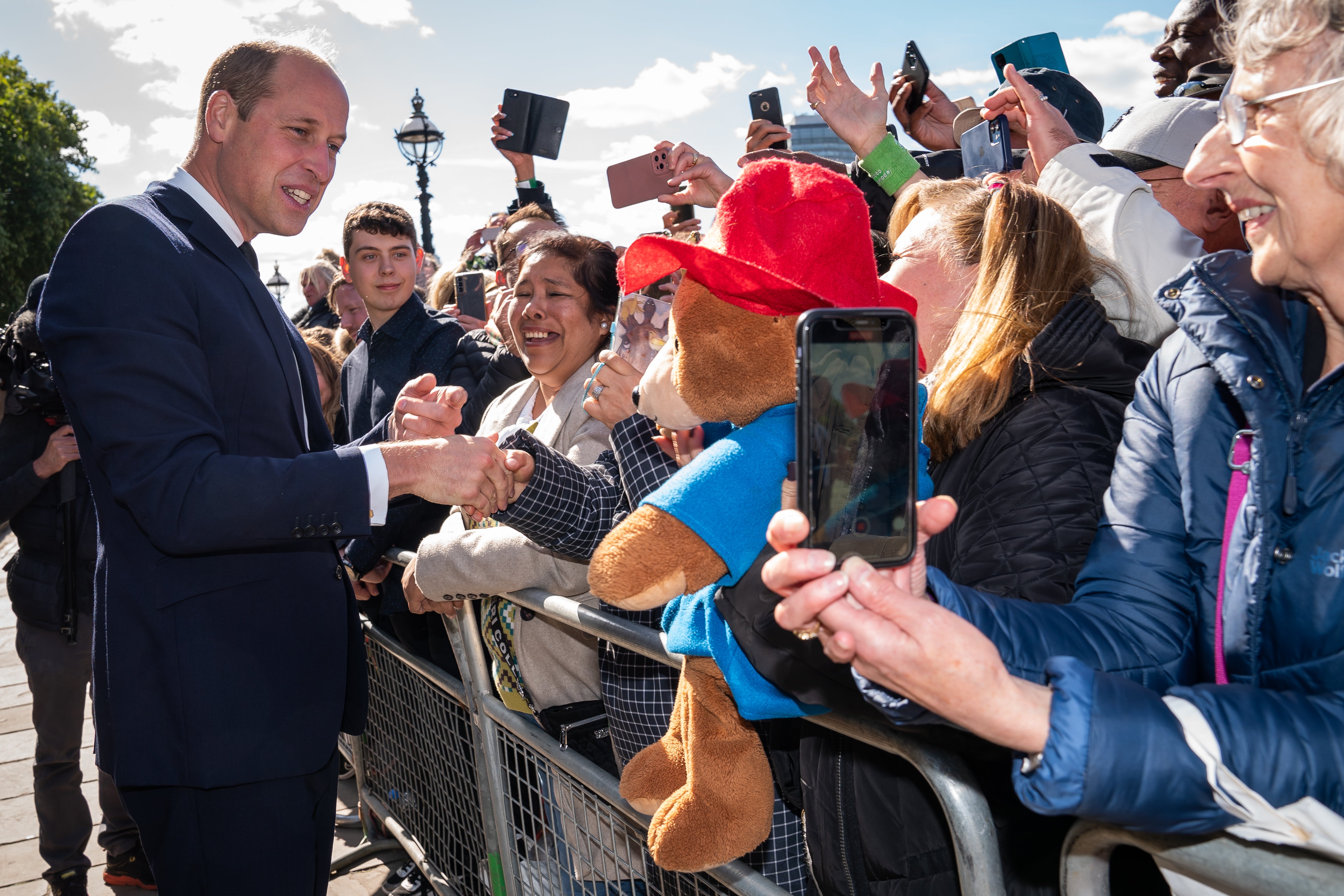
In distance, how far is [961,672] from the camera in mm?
920

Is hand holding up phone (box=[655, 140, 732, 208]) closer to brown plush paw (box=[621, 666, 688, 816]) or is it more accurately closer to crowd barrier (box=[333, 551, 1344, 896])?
crowd barrier (box=[333, 551, 1344, 896])

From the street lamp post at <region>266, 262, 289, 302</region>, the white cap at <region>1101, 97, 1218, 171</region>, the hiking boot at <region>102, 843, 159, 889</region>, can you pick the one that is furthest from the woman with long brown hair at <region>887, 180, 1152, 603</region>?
the street lamp post at <region>266, 262, 289, 302</region>

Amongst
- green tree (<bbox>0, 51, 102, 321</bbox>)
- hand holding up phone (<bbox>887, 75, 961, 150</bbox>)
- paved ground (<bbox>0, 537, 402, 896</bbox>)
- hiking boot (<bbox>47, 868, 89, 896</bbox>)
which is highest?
green tree (<bbox>0, 51, 102, 321</bbox>)

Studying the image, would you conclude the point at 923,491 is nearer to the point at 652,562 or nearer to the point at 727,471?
the point at 727,471

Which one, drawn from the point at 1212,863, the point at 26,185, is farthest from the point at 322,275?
the point at 26,185

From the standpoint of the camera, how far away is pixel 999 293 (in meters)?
1.59

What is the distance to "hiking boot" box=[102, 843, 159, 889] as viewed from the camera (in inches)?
147

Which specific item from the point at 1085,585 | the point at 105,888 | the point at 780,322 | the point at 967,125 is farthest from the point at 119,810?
the point at 967,125

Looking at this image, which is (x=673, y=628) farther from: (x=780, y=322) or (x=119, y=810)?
(x=119, y=810)

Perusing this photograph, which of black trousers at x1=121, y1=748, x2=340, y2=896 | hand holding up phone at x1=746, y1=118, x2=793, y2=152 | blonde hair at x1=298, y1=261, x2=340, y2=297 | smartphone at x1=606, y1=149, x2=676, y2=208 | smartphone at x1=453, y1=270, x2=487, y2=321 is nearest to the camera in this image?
black trousers at x1=121, y1=748, x2=340, y2=896

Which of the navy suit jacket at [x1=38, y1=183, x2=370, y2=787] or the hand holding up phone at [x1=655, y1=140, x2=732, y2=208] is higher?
the hand holding up phone at [x1=655, y1=140, x2=732, y2=208]

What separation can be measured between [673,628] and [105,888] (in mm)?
3636

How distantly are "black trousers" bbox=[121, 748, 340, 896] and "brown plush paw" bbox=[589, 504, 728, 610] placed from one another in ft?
3.97

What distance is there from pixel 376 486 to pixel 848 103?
6.91 ft
